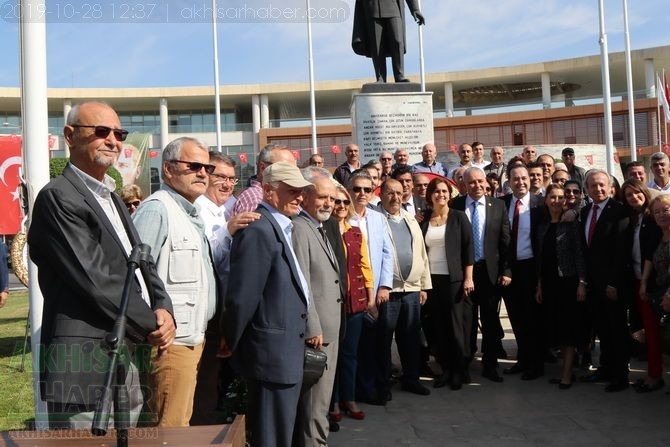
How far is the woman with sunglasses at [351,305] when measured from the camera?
16.6ft

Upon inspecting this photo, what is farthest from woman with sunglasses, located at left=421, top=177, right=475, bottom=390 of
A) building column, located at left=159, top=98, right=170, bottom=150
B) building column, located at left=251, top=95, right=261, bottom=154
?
building column, located at left=159, top=98, right=170, bottom=150

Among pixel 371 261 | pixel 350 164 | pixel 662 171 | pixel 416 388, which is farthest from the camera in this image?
pixel 350 164

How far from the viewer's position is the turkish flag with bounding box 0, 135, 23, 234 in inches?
299

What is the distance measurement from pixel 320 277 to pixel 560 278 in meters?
2.95

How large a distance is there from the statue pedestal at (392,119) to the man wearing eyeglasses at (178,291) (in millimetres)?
6787

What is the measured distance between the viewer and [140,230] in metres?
3.02

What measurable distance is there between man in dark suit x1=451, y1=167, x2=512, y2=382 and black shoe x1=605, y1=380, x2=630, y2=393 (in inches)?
36.1

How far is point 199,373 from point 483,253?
130 inches

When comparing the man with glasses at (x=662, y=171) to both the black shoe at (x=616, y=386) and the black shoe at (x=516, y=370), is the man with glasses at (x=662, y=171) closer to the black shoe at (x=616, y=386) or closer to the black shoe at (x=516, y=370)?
the black shoe at (x=616, y=386)

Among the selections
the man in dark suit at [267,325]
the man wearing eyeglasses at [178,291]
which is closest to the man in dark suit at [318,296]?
the man in dark suit at [267,325]

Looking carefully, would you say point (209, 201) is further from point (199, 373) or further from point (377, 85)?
point (377, 85)

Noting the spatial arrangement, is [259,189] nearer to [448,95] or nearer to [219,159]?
[219,159]

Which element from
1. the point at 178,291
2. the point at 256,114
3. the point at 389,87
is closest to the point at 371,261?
the point at 178,291

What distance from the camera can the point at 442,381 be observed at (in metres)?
5.99
